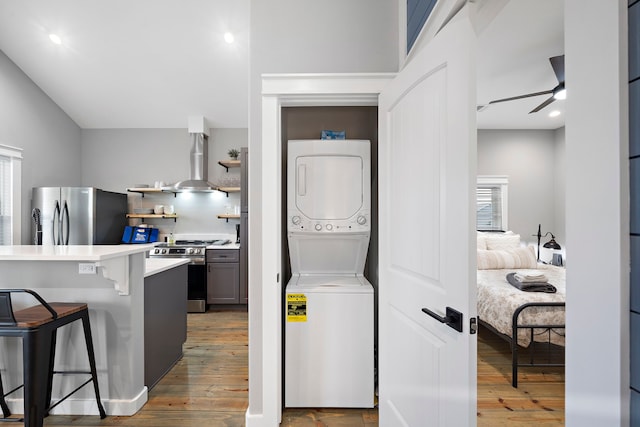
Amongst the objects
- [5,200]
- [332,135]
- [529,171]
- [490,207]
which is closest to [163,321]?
[332,135]

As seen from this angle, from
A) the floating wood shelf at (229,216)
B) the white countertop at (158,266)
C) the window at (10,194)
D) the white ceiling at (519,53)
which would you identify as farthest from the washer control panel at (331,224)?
the window at (10,194)

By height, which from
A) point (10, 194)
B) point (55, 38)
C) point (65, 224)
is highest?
point (55, 38)

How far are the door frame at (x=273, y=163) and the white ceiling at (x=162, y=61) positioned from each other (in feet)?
5.06

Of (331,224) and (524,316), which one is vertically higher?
(331,224)

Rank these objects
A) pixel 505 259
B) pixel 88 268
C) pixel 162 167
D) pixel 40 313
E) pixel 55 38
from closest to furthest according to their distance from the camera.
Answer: pixel 40 313
pixel 88 268
pixel 505 259
pixel 55 38
pixel 162 167

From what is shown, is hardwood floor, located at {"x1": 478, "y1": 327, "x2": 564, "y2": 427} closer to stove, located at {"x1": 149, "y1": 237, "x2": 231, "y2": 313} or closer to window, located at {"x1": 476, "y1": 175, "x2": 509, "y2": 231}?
window, located at {"x1": 476, "y1": 175, "x2": 509, "y2": 231}

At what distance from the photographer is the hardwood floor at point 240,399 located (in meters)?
1.99

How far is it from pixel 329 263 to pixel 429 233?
125cm

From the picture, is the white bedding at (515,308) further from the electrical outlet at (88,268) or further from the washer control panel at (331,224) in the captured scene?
the electrical outlet at (88,268)

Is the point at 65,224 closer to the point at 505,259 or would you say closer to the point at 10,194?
the point at 10,194

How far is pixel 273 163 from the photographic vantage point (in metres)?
1.85

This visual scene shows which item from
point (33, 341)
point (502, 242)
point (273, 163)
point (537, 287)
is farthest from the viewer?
point (502, 242)

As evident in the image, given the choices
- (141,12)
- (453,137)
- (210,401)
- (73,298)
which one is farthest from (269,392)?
(141,12)

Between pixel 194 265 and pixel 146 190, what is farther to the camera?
pixel 146 190
